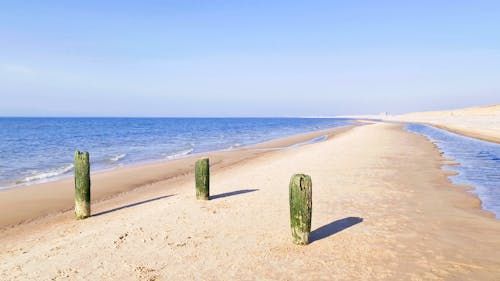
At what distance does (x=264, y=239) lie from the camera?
833 centimetres

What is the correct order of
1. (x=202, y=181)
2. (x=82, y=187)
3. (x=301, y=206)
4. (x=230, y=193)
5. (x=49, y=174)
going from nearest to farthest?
(x=301, y=206), (x=82, y=187), (x=202, y=181), (x=230, y=193), (x=49, y=174)

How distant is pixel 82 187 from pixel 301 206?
741 cm

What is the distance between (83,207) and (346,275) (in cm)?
853

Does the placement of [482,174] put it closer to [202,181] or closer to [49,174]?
[202,181]

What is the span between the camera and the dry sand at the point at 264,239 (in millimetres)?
6676

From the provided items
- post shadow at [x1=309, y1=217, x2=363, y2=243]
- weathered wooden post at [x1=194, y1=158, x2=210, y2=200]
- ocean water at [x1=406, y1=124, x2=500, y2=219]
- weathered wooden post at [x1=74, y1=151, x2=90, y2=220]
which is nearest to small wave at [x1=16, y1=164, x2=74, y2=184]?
weathered wooden post at [x1=74, y1=151, x2=90, y2=220]

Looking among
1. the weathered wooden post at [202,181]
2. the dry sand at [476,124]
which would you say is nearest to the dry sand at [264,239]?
the weathered wooden post at [202,181]

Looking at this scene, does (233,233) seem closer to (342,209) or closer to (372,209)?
(342,209)

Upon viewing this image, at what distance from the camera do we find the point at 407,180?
51.1 ft

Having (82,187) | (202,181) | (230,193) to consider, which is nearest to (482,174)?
(230,193)

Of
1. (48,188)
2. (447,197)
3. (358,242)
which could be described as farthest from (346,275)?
(48,188)

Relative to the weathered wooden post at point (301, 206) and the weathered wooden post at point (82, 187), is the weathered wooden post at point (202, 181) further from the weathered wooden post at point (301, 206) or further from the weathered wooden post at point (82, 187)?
the weathered wooden post at point (301, 206)

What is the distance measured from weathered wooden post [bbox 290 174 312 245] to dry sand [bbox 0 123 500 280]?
0.29m

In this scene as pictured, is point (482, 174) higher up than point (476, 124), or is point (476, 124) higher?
point (476, 124)
